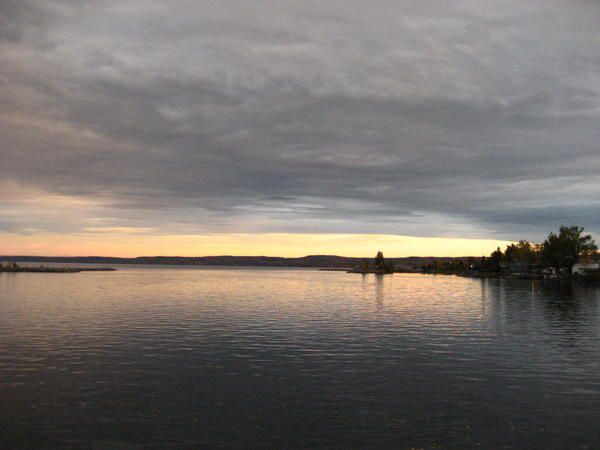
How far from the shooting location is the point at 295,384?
104ft

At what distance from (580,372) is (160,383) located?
1140 inches

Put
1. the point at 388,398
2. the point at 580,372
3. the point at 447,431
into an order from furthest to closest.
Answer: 1. the point at 580,372
2. the point at 388,398
3. the point at 447,431

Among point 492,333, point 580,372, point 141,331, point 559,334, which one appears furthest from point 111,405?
point 559,334

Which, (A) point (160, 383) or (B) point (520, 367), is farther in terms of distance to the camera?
(B) point (520, 367)

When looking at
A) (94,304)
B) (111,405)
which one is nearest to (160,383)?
(111,405)

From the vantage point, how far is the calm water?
22891mm

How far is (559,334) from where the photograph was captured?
54719 mm

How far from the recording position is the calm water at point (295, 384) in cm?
2289

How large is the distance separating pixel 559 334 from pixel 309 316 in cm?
3111

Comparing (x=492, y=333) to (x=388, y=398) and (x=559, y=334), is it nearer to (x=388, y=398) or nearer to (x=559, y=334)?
(x=559, y=334)

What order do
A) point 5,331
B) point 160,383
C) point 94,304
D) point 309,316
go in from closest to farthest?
1. point 160,383
2. point 5,331
3. point 309,316
4. point 94,304

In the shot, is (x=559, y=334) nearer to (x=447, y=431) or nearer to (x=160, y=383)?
(x=447, y=431)

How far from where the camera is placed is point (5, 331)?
173 ft

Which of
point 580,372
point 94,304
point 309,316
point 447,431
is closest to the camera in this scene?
point 447,431
